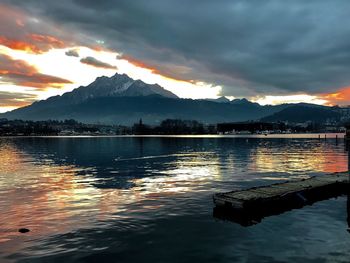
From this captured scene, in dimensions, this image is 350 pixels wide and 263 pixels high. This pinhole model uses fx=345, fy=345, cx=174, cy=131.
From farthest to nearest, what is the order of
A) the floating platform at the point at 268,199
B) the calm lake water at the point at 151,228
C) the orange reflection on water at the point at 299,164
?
the orange reflection on water at the point at 299,164 → the floating platform at the point at 268,199 → the calm lake water at the point at 151,228

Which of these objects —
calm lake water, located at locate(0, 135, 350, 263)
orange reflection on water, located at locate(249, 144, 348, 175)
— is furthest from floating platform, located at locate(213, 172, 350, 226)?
orange reflection on water, located at locate(249, 144, 348, 175)

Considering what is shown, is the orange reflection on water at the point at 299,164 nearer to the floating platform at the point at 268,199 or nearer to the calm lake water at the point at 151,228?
the floating platform at the point at 268,199

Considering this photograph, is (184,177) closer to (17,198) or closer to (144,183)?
(144,183)

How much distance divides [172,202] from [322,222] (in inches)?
703

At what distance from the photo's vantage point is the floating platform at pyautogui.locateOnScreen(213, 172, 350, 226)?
1484 inches

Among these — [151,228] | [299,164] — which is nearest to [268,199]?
[151,228]

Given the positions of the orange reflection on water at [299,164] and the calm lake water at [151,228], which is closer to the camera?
the calm lake water at [151,228]

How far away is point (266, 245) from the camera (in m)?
28.4

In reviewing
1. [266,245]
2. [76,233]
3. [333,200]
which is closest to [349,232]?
[266,245]

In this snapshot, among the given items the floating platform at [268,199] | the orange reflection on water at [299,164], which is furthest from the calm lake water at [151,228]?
the orange reflection on water at [299,164]

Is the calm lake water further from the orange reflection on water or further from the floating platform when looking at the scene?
the orange reflection on water

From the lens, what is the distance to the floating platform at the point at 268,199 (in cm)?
3769

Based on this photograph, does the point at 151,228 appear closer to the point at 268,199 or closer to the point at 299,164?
the point at 268,199

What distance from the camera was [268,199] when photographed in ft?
131
